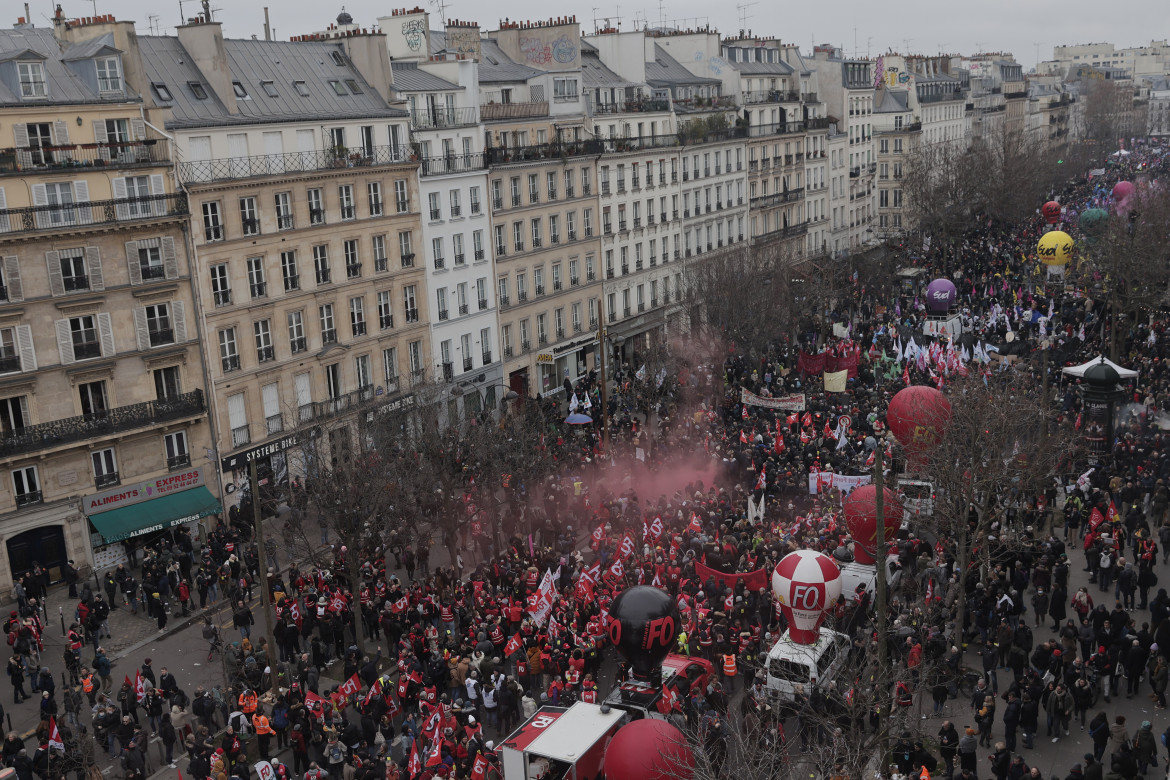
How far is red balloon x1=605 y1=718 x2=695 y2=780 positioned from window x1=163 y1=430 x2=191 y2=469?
25.0m

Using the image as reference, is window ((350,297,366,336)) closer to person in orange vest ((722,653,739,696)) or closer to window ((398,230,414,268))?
window ((398,230,414,268))

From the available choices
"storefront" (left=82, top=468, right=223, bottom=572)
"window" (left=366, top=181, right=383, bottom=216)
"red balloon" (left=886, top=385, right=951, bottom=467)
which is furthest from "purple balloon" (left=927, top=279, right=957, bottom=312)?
"storefront" (left=82, top=468, right=223, bottom=572)

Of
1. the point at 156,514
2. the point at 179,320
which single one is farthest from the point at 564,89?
the point at 156,514

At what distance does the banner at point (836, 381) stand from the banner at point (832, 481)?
10111 mm

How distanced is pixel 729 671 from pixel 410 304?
27950mm

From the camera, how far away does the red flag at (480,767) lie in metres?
21.1

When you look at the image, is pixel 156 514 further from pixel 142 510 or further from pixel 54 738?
pixel 54 738

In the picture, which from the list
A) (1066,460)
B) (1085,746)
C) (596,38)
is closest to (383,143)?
(596,38)

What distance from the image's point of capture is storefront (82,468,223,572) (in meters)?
36.9

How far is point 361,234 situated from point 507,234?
9.73m

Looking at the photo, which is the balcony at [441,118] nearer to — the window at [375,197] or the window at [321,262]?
the window at [375,197]

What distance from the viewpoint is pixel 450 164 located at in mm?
50750

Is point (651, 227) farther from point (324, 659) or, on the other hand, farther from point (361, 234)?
point (324, 659)

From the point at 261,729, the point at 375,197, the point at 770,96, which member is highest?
the point at 770,96
